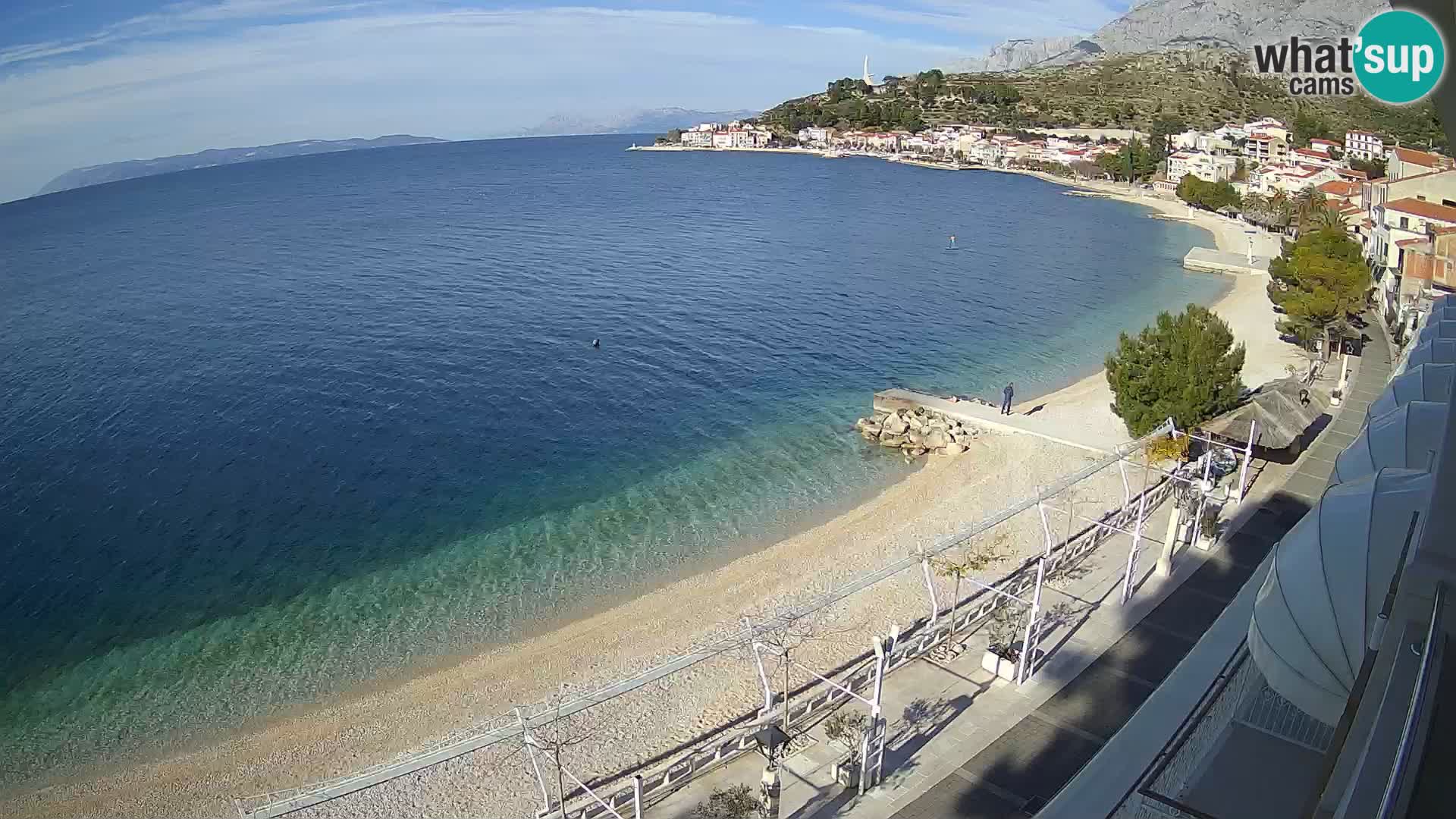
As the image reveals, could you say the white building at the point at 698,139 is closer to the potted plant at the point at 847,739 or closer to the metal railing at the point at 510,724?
the metal railing at the point at 510,724

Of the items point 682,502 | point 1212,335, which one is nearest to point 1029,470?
point 1212,335

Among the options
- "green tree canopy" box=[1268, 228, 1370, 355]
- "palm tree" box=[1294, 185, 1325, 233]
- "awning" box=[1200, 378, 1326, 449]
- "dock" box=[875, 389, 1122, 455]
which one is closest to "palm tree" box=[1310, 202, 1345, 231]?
"palm tree" box=[1294, 185, 1325, 233]

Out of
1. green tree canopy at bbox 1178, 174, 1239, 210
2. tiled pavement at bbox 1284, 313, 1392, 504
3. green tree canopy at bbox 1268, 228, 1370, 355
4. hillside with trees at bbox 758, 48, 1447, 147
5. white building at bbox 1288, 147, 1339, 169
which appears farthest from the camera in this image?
hillside with trees at bbox 758, 48, 1447, 147

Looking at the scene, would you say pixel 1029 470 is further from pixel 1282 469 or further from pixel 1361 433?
pixel 1361 433

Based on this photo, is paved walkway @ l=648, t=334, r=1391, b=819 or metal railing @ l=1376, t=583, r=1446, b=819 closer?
metal railing @ l=1376, t=583, r=1446, b=819

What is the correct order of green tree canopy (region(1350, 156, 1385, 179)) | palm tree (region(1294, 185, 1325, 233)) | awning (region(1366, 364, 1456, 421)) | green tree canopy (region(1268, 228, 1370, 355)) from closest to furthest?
1. awning (region(1366, 364, 1456, 421))
2. green tree canopy (region(1268, 228, 1370, 355))
3. palm tree (region(1294, 185, 1325, 233))
4. green tree canopy (region(1350, 156, 1385, 179))

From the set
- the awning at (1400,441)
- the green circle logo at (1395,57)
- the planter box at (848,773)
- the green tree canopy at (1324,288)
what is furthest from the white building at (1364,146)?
the planter box at (848,773)

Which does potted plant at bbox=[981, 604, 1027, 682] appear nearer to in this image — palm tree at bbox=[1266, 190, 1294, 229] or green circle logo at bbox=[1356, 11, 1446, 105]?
green circle logo at bbox=[1356, 11, 1446, 105]
